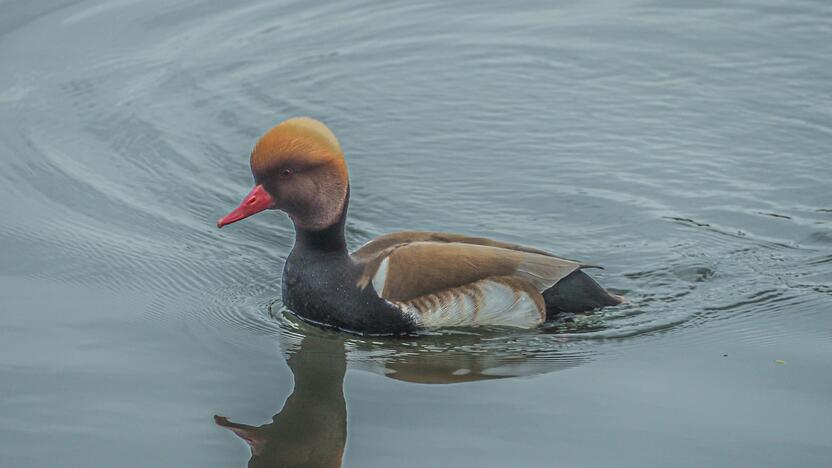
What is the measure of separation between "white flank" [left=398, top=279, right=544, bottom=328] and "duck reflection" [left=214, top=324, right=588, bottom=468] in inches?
4.1

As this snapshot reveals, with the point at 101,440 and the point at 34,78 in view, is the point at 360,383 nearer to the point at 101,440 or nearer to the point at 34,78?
the point at 101,440

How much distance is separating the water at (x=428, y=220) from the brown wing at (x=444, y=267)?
0.31 meters

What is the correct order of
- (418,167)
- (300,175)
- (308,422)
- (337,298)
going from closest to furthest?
1. (308,422)
2. (300,175)
3. (337,298)
4. (418,167)

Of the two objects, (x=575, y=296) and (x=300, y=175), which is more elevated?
(x=300, y=175)

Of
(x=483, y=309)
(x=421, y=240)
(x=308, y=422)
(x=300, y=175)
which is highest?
(x=300, y=175)

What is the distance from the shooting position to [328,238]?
7473mm

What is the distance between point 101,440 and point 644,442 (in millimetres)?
2505

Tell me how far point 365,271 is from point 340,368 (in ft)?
2.41

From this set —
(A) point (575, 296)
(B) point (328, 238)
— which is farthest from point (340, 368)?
(A) point (575, 296)

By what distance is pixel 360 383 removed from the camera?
21.9 ft

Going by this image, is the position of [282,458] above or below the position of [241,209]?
below

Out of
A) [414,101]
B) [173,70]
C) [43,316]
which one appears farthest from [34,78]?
[43,316]

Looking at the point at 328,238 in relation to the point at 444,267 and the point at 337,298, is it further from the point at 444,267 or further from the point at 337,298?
the point at 444,267

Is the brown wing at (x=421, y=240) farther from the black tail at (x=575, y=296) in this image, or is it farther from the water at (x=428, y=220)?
the water at (x=428, y=220)
